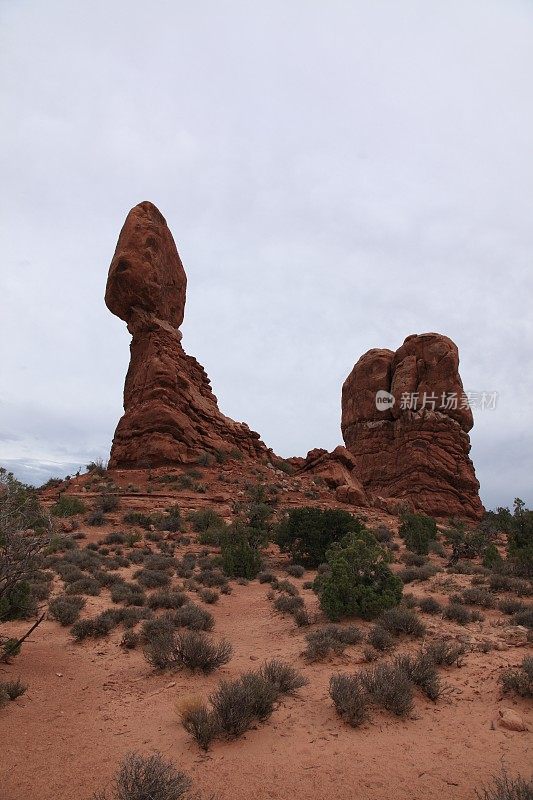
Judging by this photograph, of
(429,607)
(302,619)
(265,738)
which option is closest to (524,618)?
(429,607)

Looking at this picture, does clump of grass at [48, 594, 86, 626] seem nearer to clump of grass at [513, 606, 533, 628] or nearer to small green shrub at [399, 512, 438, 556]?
clump of grass at [513, 606, 533, 628]

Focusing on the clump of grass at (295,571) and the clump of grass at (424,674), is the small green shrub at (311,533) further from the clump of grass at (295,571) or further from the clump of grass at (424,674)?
the clump of grass at (424,674)

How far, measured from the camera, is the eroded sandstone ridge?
2909 cm

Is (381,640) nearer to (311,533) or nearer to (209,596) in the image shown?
(209,596)

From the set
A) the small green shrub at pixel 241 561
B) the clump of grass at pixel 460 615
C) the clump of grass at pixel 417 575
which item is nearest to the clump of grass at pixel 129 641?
the clump of grass at pixel 460 615

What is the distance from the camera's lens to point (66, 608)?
9.04 metres

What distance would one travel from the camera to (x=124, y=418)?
30.6 m

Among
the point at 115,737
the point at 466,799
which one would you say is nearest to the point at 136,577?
the point at 115,737

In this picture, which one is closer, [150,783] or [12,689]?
[150,783]

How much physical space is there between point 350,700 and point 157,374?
27.0 metres

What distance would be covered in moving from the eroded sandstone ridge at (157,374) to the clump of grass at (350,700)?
77.9 feet

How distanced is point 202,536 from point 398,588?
1034cm

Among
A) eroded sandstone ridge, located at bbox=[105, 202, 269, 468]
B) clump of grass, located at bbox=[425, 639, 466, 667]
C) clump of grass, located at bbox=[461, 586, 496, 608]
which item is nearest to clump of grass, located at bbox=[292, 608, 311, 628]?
clump of grass, located at bbox=[425, 639, 466, 667]

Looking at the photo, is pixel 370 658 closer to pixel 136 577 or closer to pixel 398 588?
pixel 398 588
